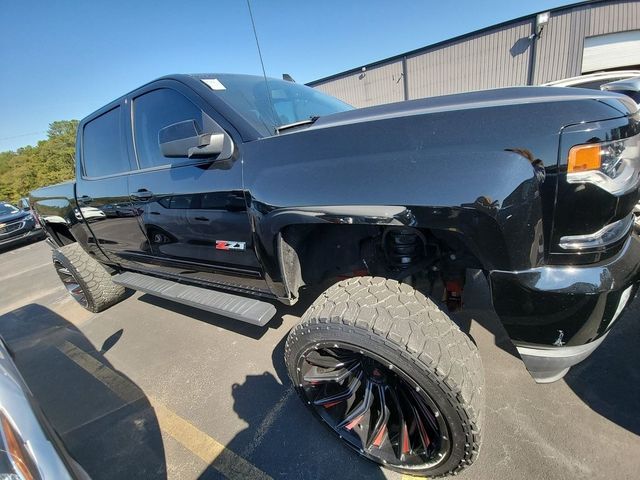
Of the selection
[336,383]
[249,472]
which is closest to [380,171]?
[336,383]

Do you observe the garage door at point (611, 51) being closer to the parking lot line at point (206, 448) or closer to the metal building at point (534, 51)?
the metal building at point (534, 51)

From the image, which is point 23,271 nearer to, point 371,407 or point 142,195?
point 142,195

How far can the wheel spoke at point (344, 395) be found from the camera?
1630 mm

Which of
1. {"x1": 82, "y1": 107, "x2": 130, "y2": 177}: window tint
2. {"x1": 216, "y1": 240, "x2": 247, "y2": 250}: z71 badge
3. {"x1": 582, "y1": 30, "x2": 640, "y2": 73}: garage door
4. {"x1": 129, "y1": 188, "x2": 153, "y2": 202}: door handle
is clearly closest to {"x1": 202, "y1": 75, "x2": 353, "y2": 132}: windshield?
{"x1": 216, "y1": 240, "x2": 247, "y2": 250}: z71 badge

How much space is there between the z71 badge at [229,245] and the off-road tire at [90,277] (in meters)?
2.47

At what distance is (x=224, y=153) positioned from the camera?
1.81 meters

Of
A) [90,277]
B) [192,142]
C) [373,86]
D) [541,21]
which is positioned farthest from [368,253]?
[373,86]

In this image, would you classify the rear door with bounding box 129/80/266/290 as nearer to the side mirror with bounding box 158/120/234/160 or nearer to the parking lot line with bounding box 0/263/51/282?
the side mirror with bounding box 158/120/234/160

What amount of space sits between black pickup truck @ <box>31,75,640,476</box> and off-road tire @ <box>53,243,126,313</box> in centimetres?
183

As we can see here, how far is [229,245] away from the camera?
1978mm

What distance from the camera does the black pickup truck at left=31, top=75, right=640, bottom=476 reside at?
1066mm

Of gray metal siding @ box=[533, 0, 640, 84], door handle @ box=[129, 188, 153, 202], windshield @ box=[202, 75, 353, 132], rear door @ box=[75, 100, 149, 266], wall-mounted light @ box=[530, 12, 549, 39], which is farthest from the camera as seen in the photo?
gray metal siding @ box=[533, 0, 640, 84]

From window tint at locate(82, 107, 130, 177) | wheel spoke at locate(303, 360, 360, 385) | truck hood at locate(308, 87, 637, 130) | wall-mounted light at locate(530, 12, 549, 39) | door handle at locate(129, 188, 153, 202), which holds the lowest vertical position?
wheel spoke at locate(303, 360, 360, 385)

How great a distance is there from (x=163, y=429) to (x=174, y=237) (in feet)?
4.23
